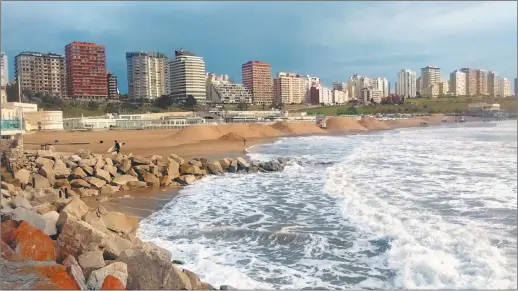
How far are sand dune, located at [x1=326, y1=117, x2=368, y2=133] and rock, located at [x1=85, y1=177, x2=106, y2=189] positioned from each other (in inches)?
1495

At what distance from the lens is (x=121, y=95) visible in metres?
19.2

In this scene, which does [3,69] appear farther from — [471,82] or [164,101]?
[471,82]

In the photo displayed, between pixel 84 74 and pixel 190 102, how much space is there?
16.6ft

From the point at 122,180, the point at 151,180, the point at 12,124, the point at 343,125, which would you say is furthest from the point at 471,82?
the point at 122,180

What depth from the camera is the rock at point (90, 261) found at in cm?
340

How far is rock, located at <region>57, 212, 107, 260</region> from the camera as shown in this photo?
3916mm

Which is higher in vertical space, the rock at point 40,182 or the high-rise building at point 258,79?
the high-rise building at point 258,79

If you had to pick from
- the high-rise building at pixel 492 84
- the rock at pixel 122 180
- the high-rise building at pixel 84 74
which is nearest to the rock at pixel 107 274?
the rock at pixel 122 180

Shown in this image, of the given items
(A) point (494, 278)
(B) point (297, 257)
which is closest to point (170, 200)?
(B) point (297, 257)

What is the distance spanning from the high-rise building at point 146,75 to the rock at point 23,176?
32.6ft

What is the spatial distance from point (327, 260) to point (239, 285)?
1.10 m

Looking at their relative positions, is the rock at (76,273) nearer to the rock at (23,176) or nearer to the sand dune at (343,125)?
the rock at (23,176)

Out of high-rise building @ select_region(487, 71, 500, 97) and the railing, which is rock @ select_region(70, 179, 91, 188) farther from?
high-rise building @ select_region(487, 71, 500, 97)

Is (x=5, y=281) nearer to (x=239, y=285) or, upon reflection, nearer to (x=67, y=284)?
(x=67, y=284)
